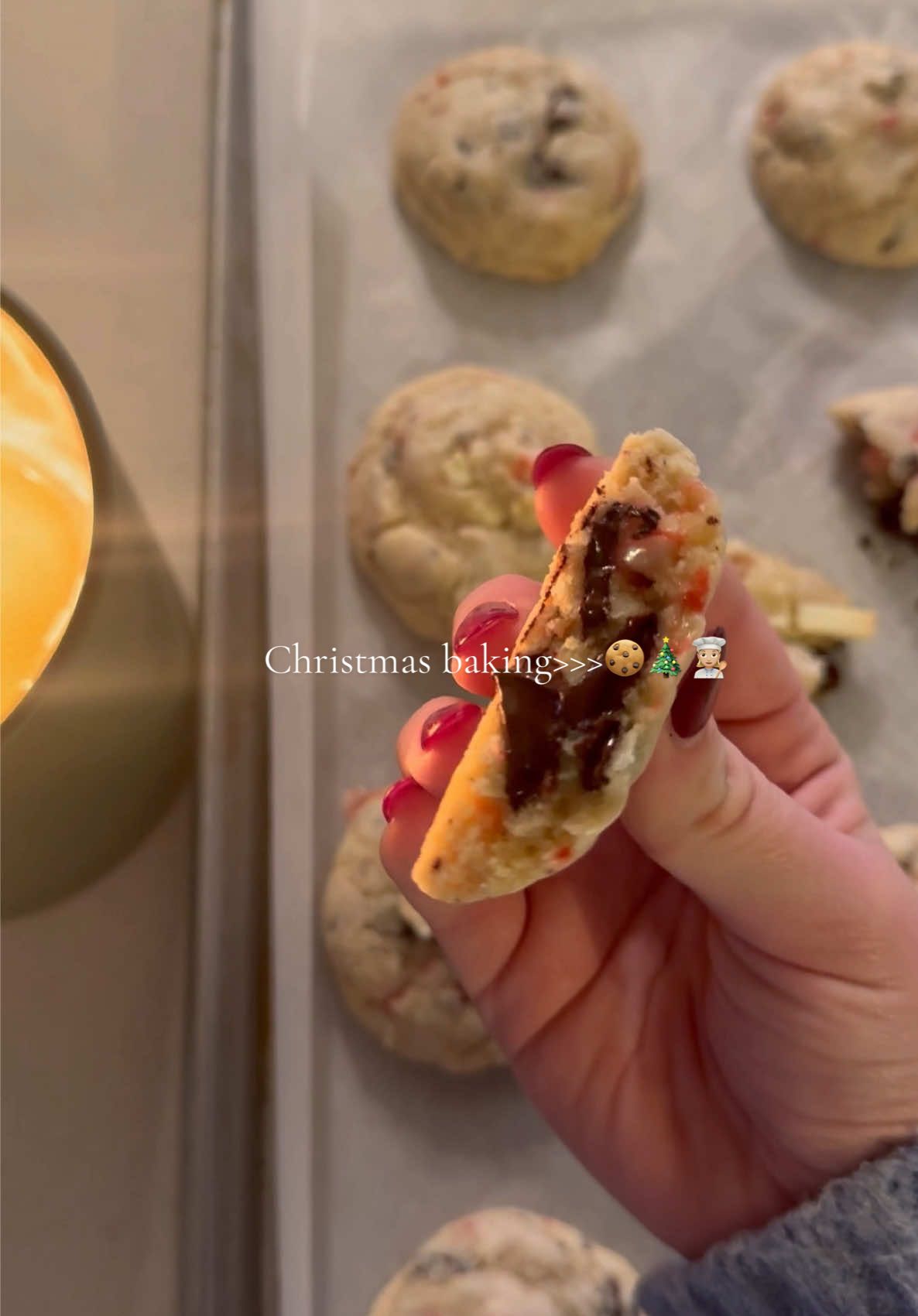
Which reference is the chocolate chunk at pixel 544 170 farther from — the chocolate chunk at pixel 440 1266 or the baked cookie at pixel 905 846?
the chocolate chunk at pixel 440 1266

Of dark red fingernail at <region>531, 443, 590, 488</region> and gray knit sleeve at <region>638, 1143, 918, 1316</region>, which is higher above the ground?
dark red fingernail at <region>531, 443, 590, 488</region>

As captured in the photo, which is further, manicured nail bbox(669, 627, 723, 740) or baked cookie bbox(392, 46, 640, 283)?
baked cookie bbox(392, 46, 640, 283)

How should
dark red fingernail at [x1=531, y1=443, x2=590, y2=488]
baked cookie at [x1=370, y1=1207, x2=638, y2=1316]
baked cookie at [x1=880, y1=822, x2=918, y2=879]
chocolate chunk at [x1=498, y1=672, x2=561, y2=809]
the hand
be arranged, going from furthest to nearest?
baked cookie at [x1=880, y1=822, x2=918, y2=879]
baked cookie at [x1=370, y1=1207, x2=638, y2=1316]
dark red fingernail at [x1=531, y1=443, x2=590, y2=488]
the hand
chocolate chunk at [x1=498, y1=672, x2=561, y2=809]

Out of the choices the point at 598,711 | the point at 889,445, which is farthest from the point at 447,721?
the point at 889,445

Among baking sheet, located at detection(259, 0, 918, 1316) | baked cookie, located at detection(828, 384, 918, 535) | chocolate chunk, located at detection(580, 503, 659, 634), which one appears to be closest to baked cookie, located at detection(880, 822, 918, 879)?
baking sheet, located at detection(259, 0, 918, 1316)

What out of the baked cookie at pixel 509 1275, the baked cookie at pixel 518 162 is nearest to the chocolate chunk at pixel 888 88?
the baked cookie at pixel 518 162

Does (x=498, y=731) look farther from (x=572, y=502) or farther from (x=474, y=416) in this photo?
(x=474, y=416)

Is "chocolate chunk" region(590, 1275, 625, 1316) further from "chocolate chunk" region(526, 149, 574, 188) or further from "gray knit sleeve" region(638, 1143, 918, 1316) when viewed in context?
"chocolate chunk" region(526, 149, 574, 188)
